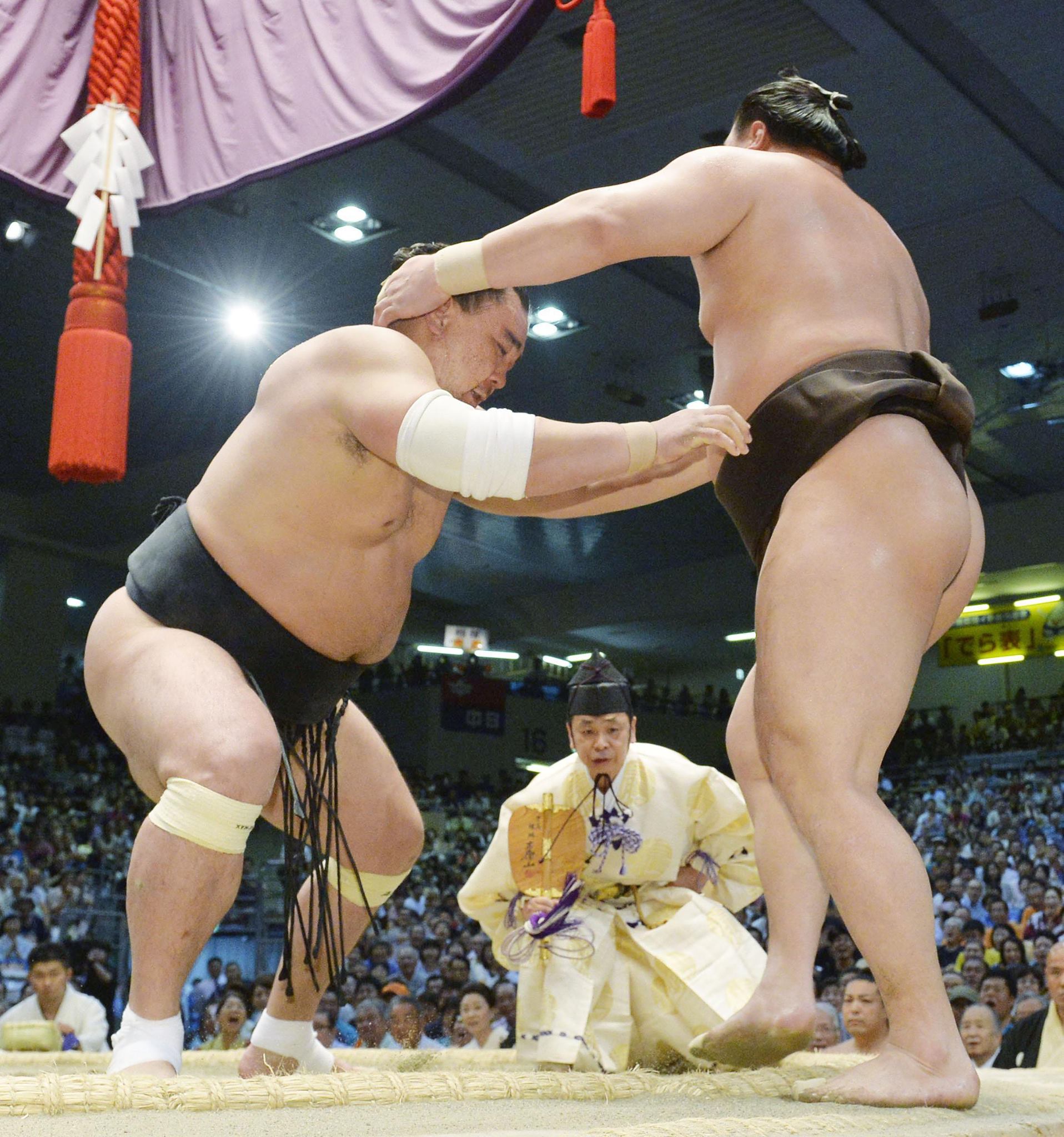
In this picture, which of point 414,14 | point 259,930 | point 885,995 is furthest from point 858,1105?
Answer: point 259,930

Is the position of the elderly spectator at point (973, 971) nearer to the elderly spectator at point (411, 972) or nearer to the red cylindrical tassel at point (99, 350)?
the elderly spectator at point (411, 972)

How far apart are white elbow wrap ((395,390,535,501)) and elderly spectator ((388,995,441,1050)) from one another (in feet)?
12.2

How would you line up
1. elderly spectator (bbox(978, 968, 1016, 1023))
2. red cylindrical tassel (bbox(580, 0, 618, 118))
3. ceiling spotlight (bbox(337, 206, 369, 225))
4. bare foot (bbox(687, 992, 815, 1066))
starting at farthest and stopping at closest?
ceiling spotlight (bbox(337, 206, 369, 225))
elderly spectator (bbox(978, 968, 1016, 1023))
red cylindrical tassel (bbox(580, 0, 618, 118))
bare foot (bbox(687, 992, 815, 1066))

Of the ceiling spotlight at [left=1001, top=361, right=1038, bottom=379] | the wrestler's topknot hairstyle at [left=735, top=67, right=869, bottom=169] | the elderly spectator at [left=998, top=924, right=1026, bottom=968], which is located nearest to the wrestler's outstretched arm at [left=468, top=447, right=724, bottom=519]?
the wrestler's topknot hairstyle at [left=735, top=67, right=869, bottom=169]

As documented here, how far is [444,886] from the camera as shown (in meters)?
10.2

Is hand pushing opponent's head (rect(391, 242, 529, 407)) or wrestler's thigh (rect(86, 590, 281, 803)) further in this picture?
hand pushing opponent's head (rect(391, 242, 529, 407))

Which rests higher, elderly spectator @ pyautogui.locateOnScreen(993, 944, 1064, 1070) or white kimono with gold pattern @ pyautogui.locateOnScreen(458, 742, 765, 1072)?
white kimono with gold pattern @ pyautogui.locateOnScreen(458, 742, 765, 1072)

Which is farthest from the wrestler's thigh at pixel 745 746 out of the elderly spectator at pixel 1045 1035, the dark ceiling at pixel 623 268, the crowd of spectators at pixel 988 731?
the crowd of spectators at pixel 988 731

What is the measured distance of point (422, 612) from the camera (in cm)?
1506

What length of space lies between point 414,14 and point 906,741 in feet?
43.1

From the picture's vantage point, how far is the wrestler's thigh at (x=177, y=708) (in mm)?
1382

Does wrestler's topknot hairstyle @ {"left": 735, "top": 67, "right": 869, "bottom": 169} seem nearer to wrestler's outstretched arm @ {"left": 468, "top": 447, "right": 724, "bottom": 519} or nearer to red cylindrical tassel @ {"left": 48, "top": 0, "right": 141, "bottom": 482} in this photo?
wrestler's outstretched arm @ {"left": 468, "top": 447, "right": 724, "bottom": 519}

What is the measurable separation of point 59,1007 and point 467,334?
4.16 m

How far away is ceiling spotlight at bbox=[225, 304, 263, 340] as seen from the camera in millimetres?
7879
